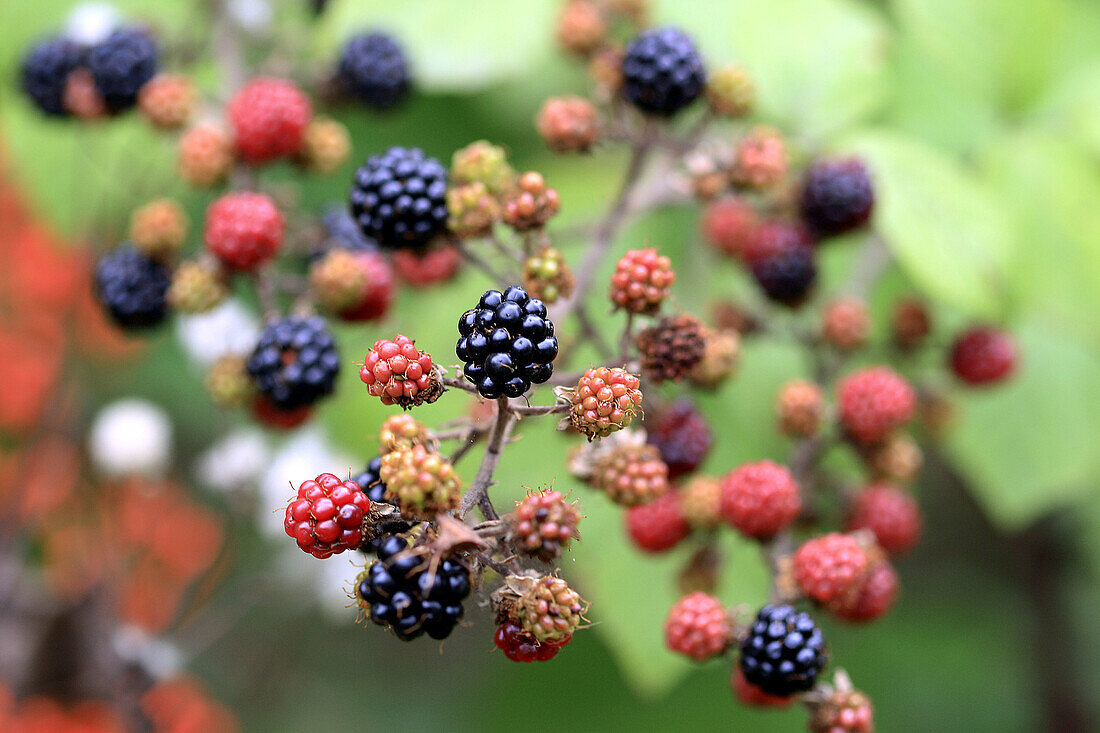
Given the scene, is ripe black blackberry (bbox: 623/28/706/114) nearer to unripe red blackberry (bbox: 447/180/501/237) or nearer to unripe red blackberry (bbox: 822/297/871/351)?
unripe red blackberry (bbox: 447/180/501/237)

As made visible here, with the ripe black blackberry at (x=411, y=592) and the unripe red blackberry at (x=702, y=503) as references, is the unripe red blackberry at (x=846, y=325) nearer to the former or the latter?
the unripe red blackberry at (x=702, y=503)

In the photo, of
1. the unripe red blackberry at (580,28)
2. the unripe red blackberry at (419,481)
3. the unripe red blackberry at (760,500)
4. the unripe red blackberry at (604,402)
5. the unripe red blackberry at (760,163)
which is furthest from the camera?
the unripe red blackberry at (580,28)

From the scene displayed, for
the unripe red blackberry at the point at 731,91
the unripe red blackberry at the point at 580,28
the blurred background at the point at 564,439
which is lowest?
the blurred background at the point at 564,439

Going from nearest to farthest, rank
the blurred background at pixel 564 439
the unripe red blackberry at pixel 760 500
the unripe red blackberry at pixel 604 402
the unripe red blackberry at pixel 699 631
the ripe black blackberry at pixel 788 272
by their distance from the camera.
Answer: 1. the unripe red blackberry at pixel 604 402
2. the unripe red blackberry at pixel 699 631
3. the unripe red blackberry at pixel 760 500
4. the ripe black blackberry at pixel 788 272
5. the blurred background at pixel 564 439

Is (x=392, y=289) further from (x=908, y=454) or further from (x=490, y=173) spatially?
(x=908, y=454)

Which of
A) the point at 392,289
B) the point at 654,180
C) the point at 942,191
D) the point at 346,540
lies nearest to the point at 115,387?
the point at 392,289

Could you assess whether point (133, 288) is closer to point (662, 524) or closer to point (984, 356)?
point (662, 524)

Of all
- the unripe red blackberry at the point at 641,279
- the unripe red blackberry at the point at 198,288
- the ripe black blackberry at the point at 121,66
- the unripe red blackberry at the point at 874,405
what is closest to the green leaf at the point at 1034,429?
the unripe red blackberry at the point at 874,405
